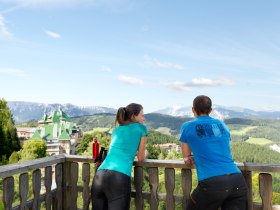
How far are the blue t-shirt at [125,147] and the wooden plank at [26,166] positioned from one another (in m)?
0.92

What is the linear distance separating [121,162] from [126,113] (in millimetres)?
537

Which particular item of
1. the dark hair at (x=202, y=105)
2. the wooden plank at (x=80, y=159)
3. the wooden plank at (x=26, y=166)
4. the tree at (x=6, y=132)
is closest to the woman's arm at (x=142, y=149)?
the dark hair at (x=202, y=105)

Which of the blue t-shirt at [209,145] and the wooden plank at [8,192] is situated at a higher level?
the blue t-shirt at [209,145]

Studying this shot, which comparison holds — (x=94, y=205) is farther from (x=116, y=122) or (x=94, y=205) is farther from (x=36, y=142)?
(x=36, y=142)

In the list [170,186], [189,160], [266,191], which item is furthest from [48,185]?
[266,191]

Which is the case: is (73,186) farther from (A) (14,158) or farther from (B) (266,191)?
(A) (14,158)

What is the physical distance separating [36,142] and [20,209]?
177 ft

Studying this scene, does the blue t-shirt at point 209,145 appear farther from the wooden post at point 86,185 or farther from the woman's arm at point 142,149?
the wooden post at point 86,185

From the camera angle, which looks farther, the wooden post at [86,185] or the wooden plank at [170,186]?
the wooden post at [86,185]

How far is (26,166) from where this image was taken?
14.3 feet

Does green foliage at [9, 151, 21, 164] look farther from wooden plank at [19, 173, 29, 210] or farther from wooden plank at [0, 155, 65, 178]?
wooden plank at [19, 173, 29, 210]

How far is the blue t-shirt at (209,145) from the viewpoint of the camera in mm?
3666

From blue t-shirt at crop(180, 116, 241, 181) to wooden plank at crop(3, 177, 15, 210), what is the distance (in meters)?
1.94

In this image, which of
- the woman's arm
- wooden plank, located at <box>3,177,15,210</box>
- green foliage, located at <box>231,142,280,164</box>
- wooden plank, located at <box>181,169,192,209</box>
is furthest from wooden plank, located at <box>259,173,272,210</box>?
green foliage, located at <box>231,142,280,164</box>
